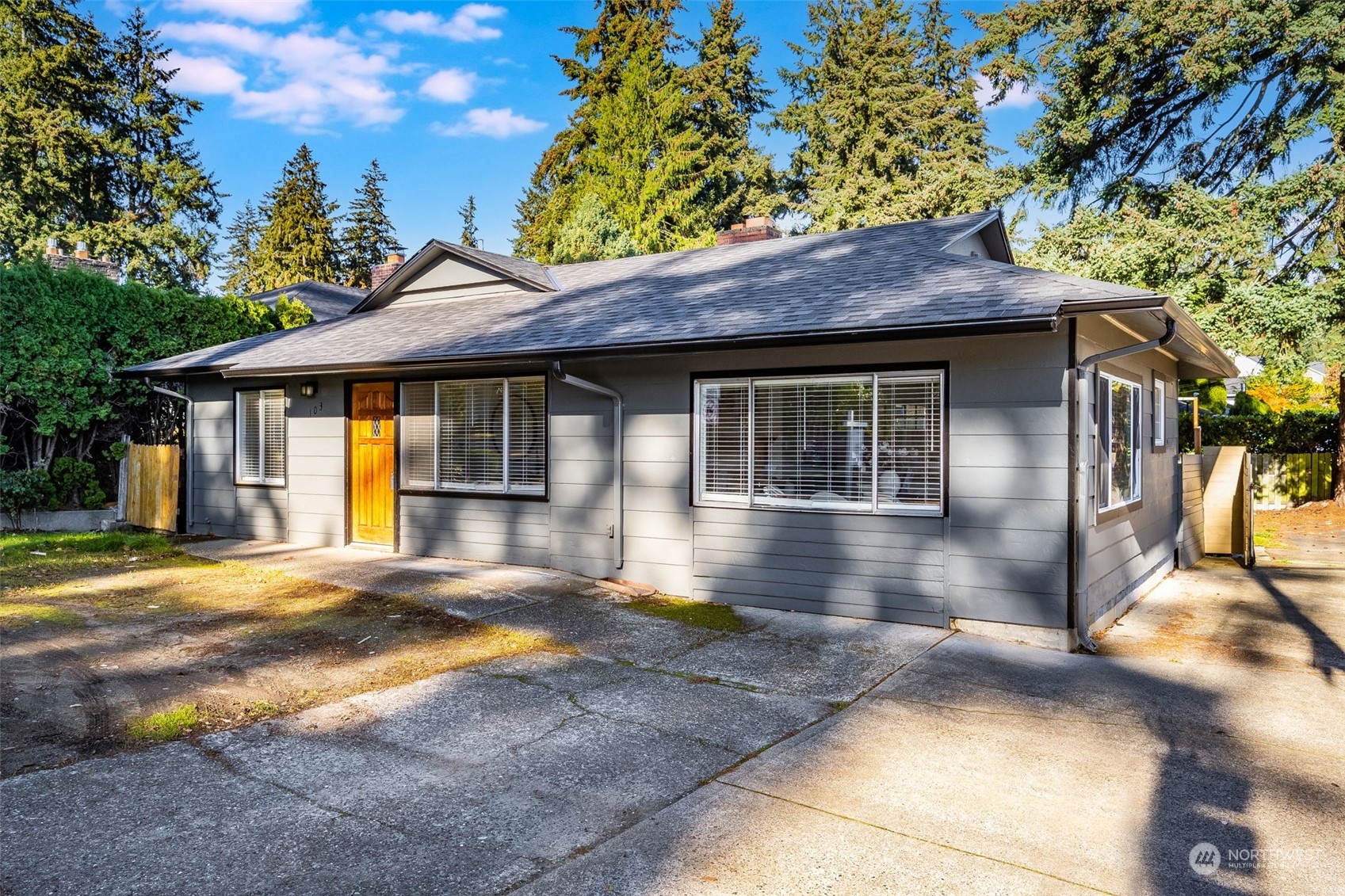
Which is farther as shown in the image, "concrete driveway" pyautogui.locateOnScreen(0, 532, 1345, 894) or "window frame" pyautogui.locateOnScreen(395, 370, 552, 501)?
"window frame" pyautogui.locateOnScreen(395, 370, 552, 501)

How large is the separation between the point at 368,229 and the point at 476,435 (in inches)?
A: 1507

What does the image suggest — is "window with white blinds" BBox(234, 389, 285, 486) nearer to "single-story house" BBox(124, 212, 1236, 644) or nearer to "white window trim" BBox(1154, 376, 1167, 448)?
"single-story house" BBox(124, 212, 1236, 644)

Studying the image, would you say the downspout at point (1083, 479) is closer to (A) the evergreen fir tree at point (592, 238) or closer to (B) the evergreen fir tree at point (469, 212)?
(A) the evergreen fir tree at point (592, 238)

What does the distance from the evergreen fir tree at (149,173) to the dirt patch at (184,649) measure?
24111 mm

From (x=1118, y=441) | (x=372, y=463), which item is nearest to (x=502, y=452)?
(x=372, y=463)

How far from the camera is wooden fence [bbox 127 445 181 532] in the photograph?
1149cm

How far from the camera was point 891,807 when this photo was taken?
3.40 metres

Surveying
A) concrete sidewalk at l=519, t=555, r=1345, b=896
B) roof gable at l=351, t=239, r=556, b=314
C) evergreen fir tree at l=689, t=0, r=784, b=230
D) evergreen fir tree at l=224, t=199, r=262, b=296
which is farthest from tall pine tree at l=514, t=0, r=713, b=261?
evergreen fir tree at l=224, t=199, r=262, b=296

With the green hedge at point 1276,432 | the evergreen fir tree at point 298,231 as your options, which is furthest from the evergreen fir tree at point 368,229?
the green hedge at point 1276,432

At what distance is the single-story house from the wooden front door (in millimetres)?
32

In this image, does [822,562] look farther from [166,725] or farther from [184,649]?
[184,649]

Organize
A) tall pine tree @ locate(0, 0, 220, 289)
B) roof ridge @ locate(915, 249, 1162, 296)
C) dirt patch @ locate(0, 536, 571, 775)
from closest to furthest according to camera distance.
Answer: dirt patch @ locate(0, 536, 571, 775) < roof ridge @ locate(915, 249, 1162, 296) < tall pine tree @ locate(0, 0, 220, 289)

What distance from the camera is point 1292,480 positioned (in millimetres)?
16281

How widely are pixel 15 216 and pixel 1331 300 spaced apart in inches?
1386
